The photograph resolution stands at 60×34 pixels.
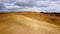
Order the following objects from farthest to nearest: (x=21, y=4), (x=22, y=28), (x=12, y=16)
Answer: (x=21, y=4)
(x=12, y=16)
(x=22, y=28)

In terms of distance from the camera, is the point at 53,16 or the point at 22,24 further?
the point at 53,16

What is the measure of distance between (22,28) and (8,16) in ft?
0.64

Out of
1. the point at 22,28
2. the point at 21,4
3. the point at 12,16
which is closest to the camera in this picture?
the point at 22,28

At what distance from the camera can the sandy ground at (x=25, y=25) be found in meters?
0.73

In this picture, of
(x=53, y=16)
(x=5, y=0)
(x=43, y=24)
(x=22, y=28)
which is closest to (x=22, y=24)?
(x=22, y=28)

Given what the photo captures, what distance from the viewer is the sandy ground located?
73 centimetres

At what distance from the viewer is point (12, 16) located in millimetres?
879

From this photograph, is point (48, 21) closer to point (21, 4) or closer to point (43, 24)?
point (43, 24)

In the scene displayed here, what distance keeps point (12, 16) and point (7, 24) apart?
0.10 metres

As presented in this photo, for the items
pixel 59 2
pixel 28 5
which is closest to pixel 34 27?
pixel 28 5

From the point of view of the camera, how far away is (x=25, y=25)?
79cm

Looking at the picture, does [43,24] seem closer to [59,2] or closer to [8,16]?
[8,16]

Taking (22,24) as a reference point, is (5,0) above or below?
above

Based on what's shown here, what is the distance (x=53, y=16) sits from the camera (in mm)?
908
